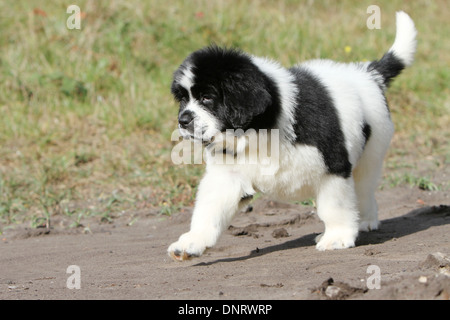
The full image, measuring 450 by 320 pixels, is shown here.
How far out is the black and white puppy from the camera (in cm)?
412

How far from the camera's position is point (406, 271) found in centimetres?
362

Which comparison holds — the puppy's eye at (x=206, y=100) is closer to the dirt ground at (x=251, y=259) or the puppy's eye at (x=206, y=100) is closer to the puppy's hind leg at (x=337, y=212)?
the puppy's hind leg at (x=337, y=212)

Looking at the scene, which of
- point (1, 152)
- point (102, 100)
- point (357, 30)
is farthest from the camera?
point (357, 30)

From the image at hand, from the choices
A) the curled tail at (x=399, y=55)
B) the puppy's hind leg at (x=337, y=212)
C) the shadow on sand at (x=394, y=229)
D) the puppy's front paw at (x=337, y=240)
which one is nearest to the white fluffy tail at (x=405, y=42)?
the curled tail at (x=399, y=55)

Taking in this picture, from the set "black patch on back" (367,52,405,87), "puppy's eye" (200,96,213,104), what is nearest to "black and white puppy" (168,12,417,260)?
"puppy's eye" (200,96,213,104)

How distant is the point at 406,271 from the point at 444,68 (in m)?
6.97

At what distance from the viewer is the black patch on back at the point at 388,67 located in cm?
537

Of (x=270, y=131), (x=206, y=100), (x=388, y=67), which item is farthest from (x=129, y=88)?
(x=270, y=131)

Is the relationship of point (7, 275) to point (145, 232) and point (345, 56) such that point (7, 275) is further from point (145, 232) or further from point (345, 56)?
point (345, 56)

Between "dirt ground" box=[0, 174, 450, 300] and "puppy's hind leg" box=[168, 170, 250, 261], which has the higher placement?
"puppy's hind leg" box=[168, 170, 250, 261]

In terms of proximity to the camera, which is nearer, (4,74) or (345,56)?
(4,74)

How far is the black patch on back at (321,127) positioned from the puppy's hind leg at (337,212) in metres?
0.08

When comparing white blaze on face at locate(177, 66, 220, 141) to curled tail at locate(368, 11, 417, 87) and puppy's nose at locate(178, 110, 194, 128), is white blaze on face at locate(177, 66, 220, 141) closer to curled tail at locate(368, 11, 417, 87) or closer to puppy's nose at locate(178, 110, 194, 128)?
puppy's nose at locate(178, 110, 194, 128)

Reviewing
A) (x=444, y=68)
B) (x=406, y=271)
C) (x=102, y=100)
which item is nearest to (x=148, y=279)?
→ (x=406, y=271)
